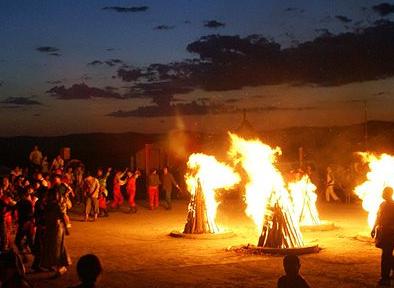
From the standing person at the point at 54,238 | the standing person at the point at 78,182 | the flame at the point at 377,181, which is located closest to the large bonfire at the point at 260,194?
the flame at the point at 377,181

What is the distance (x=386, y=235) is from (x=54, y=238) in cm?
594

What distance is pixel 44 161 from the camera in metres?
33.0

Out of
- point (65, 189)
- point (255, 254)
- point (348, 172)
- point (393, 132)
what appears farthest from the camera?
point (393, 132)

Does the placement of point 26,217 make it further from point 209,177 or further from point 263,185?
point 209,177

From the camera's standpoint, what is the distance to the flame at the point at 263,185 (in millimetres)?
15242

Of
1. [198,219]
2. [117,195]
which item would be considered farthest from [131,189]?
[198,219]

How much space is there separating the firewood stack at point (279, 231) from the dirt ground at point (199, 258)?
57cm

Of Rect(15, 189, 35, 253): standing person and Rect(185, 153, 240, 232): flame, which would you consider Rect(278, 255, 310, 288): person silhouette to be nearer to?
Rect(15, 189, 35, 253): standing person

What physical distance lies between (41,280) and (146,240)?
5.96 m

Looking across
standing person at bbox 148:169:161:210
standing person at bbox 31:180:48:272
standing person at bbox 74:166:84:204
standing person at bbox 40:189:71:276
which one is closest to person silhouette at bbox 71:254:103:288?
standing person at bbox 40:189:71:276

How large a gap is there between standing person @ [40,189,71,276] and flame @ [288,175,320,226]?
8.84 metres

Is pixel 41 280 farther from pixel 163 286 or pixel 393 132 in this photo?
pixel 393 132

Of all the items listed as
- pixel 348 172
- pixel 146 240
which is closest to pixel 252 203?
pixel 146 240

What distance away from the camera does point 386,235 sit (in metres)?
11.5
